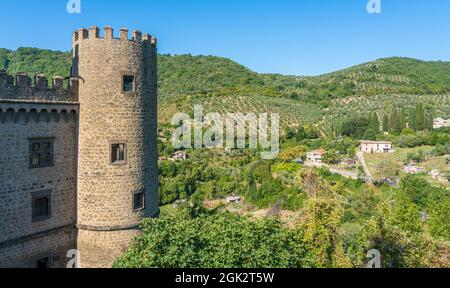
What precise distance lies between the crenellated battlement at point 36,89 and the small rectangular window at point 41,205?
374cm

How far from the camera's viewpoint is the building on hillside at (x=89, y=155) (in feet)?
51.1

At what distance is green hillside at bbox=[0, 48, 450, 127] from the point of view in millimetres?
81812

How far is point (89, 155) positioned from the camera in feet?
53.5

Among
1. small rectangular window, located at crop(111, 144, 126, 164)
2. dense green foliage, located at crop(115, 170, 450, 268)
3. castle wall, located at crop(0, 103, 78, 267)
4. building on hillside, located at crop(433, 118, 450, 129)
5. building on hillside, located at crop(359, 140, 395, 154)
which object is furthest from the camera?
building on hillside, located at crop(433, 118, 450, 129)

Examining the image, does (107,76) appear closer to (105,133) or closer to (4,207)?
(105,133)

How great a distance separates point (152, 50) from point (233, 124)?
183 ft

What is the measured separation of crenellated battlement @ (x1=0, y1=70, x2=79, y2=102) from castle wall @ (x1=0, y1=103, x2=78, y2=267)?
25 cm

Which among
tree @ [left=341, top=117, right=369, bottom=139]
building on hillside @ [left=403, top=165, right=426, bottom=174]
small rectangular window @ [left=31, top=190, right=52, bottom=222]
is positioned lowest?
building on hillside @ [left=403, top=165, right=426, bottom=174]

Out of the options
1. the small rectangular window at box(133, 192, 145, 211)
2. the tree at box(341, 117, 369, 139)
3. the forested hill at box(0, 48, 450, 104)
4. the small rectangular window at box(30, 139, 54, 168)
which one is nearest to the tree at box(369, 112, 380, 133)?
the tree at box(341, 117, 369, 139)

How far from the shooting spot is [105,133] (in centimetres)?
1612

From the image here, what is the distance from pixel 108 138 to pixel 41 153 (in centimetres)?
264

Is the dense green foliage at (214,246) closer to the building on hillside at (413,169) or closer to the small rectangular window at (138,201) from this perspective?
the small rectangular window at (138,201)

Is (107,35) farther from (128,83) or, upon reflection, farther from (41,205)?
(41,205)

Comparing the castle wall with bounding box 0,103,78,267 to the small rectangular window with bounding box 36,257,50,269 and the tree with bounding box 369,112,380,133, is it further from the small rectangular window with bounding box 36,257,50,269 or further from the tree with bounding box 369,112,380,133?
the tree with bounding box 369,112,380,133
